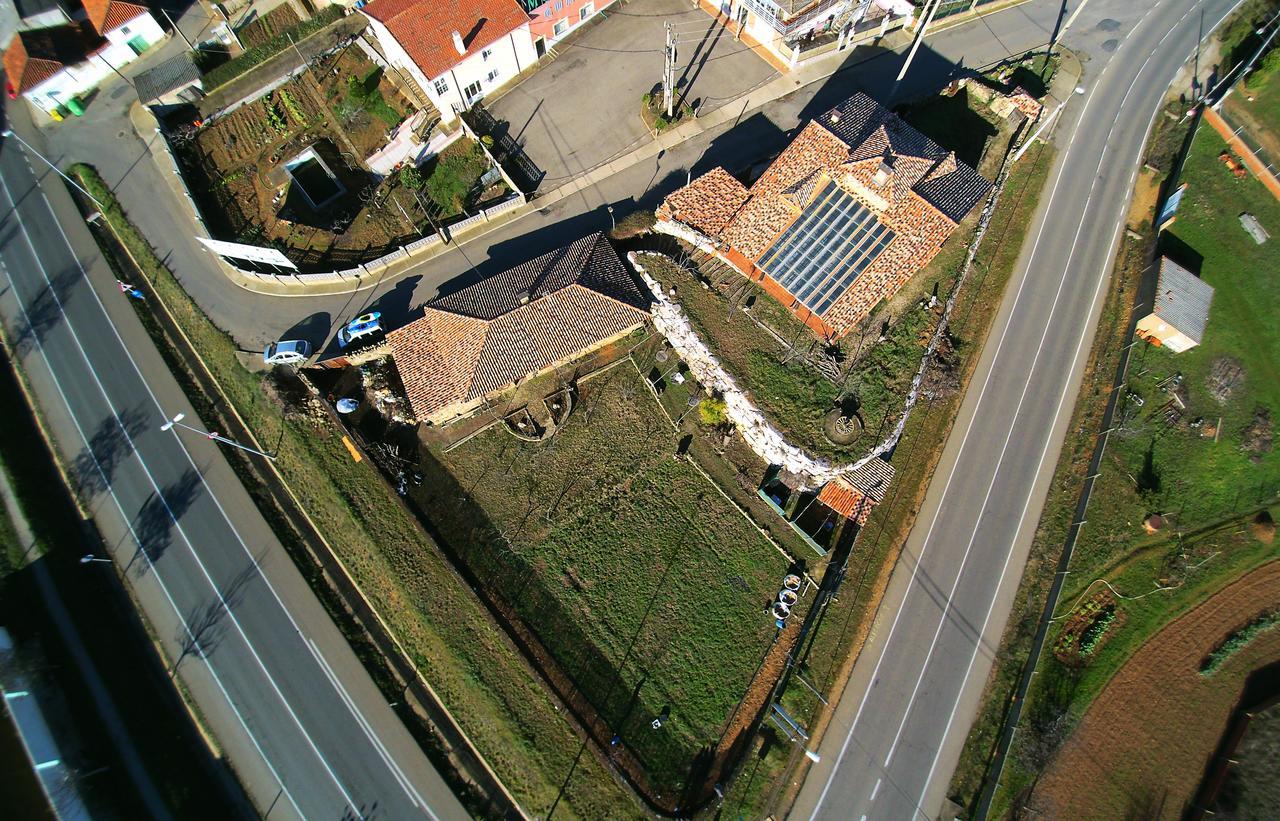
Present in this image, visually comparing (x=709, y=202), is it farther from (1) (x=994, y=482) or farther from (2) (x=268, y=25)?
(2) (x=268, y=25)

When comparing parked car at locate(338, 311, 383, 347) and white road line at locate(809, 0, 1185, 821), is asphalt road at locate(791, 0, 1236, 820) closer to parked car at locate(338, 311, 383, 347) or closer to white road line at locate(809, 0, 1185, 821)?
white road line at locate(809, 0, 1185, 821)

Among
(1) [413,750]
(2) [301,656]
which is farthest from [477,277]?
(1) [413,750]

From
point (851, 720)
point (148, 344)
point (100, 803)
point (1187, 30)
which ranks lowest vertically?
point (100, 803)

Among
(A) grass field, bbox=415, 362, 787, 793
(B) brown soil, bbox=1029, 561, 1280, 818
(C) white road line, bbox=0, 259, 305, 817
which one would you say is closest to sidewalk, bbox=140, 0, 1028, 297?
(C) white road line, bbox=0, 259, 305, 817

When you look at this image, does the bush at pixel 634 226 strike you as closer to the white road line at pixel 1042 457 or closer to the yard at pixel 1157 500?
the white road line at pixel 1042 457

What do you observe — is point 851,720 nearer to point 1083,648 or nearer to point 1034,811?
point 1034,811

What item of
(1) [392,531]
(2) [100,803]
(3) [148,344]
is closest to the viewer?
(2) [100,803]

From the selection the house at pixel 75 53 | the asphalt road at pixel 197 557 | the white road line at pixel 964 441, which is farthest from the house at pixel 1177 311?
the house at pixel 75 53
